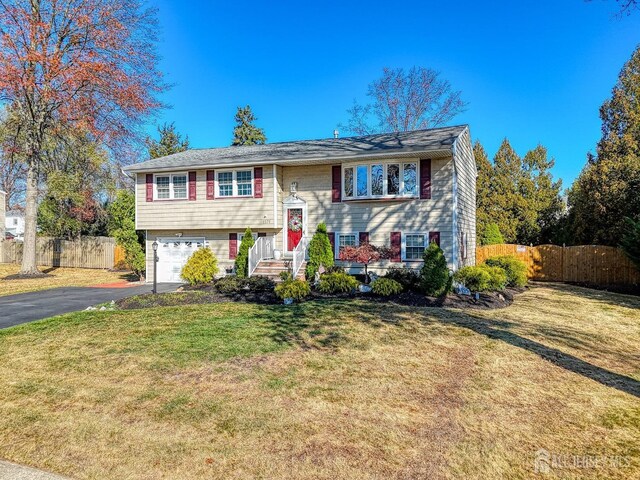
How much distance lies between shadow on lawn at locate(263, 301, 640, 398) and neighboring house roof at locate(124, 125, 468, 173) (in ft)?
20.2

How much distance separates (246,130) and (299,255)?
Answer: 1197 inches

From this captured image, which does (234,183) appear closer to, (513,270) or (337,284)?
(337,284)

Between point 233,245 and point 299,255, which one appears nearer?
point 299,255

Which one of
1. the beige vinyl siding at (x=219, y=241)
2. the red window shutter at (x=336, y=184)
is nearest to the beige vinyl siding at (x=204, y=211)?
the beige vinyl siding at (x=219, y=241)

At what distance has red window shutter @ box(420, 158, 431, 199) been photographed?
44.3 feet

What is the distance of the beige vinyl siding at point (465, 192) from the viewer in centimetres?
1405

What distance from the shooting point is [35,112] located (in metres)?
18.4

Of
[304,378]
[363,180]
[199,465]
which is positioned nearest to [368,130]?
[363,180]

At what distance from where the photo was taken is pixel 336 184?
1459cm

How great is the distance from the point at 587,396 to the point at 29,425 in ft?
19.2

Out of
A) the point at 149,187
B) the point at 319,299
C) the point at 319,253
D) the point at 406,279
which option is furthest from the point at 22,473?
the point at 149,187

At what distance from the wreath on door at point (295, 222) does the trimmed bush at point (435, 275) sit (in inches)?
233

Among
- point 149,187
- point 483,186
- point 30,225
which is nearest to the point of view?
point 149,187

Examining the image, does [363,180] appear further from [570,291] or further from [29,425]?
[29,425]
